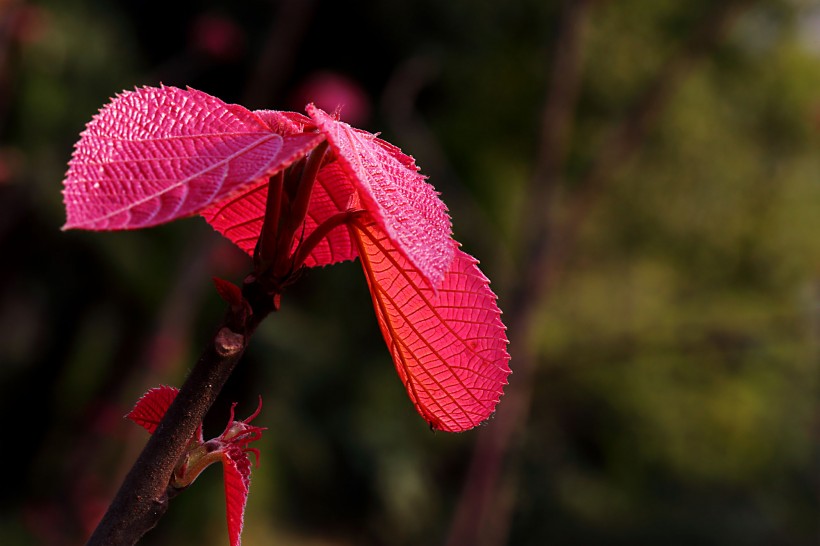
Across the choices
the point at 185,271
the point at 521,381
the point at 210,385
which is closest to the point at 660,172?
the point at 521,381

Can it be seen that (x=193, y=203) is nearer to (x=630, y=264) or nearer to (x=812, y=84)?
(x=630, y=264)

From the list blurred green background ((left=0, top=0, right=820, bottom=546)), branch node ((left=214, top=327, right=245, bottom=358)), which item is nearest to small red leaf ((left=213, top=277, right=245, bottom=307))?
branch node ((left=214, top=327, right=245, bottom=358))

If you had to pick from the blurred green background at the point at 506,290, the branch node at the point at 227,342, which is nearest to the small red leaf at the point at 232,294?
the branch node at the point at 227,342

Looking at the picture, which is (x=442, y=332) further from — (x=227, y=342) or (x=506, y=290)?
(x=506, y=290)

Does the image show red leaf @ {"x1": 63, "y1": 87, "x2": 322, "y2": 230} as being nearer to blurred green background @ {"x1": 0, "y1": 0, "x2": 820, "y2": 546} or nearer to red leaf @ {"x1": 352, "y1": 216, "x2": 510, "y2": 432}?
red leaf @ {"x1": 352, "y1": 216, "x2": 510, "y2": 432}

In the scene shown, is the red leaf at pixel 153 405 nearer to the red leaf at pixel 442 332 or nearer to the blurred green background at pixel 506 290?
the red leaf at pixel 442 332

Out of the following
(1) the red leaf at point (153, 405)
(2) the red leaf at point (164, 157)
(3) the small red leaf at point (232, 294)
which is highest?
(2) the red leaf at point (164, 157)

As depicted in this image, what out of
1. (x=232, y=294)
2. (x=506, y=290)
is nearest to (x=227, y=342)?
(x=232, y=294)
